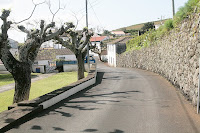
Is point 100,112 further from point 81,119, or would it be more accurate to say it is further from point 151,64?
point 151,64

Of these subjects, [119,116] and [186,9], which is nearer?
[119,116]

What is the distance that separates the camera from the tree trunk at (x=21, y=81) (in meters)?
10.8

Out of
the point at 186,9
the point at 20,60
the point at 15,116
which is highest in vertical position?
the point at 186,9

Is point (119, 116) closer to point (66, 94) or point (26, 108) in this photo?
point (26, 108)

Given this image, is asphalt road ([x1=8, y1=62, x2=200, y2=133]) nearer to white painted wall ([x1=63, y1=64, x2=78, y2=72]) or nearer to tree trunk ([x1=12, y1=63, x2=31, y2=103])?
tree trunk ([x1=12, y1=63, x2=31, y2=103])

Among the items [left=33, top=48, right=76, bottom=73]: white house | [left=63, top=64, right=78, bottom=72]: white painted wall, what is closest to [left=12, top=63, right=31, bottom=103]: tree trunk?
[left=63, top=64, right=78, bottom=72]: white painted wall

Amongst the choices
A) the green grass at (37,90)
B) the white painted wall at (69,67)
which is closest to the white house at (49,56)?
the white painted wall at (69,67)

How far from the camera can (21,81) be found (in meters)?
11.0

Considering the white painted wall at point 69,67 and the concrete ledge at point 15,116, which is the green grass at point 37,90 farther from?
the white painted wall at point 69,67

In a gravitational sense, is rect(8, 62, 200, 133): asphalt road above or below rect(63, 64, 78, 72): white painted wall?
below

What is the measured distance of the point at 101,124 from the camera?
7.05m

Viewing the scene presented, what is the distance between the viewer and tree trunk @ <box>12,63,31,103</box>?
10.8m

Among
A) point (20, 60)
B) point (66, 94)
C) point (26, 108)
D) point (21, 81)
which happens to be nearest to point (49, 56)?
point (20, 60)

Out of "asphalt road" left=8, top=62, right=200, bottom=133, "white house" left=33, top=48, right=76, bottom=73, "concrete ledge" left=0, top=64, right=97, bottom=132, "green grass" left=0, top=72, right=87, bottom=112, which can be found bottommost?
"green grass" left=0, top=72, right=87, bottom=112
